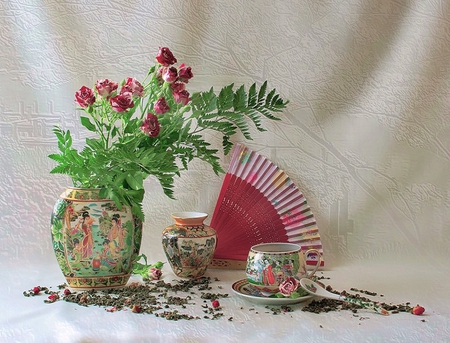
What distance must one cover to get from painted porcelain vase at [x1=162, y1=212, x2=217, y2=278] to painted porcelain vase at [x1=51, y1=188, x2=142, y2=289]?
5.6 inches

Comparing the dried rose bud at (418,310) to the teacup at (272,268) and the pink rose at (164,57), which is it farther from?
the pink rose at (164,57)

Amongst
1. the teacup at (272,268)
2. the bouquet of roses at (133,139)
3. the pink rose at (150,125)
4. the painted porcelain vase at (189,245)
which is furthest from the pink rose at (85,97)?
the teacup at (272,268)

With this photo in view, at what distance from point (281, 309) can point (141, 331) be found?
30 cm

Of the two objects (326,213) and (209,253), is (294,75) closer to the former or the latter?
(326,213)

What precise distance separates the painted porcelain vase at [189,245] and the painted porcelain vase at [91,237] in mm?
142

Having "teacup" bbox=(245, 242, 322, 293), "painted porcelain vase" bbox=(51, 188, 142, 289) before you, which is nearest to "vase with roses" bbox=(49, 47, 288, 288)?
"painted porcelain vase" bbox=(51, 188, 142, 289)

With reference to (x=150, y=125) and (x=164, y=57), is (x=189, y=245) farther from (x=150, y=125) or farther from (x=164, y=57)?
(x=164, y=57)

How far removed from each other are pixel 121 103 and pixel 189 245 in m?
0.42

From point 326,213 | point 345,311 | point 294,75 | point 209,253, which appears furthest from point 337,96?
point 345,311

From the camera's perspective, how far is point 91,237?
1.39 metres

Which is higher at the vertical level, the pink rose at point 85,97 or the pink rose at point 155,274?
the pink rose at point 85,97

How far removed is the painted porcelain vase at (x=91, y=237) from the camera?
1.39 meters

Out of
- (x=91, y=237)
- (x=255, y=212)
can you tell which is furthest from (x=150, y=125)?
(x=255, y=212)

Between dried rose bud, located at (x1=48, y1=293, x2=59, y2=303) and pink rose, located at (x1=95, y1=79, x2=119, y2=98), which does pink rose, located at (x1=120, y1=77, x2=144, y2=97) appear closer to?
pink rose, located at (x1=95, y1=79, x2=119, y2=98)
